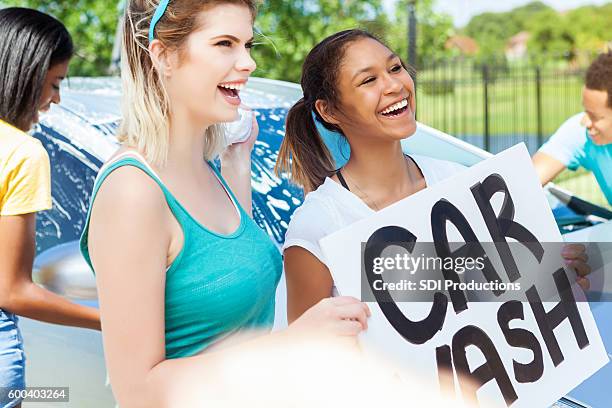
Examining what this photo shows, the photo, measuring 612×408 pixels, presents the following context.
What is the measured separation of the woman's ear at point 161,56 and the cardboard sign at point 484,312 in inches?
16.2

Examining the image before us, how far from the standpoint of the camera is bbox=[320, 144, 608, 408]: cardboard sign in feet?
4.98

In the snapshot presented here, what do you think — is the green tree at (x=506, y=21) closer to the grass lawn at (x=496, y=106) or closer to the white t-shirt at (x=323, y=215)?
the grass lawn at (x=496, y=106)

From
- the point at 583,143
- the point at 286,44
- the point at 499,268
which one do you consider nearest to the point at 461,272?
the point at 499,268

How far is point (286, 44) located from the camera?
9156 mm

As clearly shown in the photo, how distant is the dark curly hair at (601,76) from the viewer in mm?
3403

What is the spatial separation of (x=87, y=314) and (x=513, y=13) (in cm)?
5794

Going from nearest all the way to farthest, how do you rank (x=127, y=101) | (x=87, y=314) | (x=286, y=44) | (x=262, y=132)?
(x=127, y=101), (x=87, y=314), (x=262, y=132), (x=286, y=44)

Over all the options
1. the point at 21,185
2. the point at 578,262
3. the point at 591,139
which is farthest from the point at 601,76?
the point at 21,185

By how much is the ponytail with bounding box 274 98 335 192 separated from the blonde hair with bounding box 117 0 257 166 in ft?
1.90

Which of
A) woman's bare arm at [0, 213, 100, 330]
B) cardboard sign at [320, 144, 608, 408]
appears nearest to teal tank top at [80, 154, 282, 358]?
cardboard sign at [320, 144, 608, 408]

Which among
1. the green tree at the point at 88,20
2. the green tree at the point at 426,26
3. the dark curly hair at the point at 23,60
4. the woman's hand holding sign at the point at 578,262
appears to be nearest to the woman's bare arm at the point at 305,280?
the woman's hand holding sign at the point at 578,262

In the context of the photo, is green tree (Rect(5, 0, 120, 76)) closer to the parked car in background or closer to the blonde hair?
the parked car in background

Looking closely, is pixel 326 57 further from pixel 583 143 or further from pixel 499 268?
pixel 583 143

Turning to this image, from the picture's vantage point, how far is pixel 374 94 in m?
1.91
